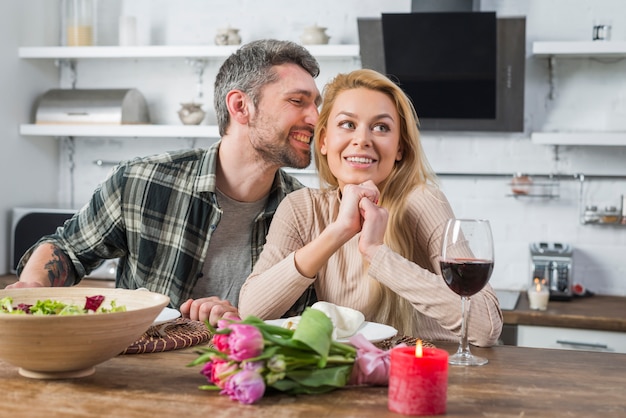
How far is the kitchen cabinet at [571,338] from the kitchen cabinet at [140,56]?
4.92 ft

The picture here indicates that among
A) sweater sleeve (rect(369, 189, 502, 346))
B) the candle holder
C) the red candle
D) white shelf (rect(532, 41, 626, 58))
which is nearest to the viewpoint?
the red candle

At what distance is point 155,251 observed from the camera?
2.34 metres

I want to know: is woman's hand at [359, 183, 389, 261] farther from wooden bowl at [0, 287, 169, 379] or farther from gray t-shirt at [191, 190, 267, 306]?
gray t-shirt at [191, 190, 267, 306]

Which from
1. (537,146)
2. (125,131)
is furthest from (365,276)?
(125,131)

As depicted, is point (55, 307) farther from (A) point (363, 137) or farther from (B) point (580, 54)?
(B) point (580, 54)

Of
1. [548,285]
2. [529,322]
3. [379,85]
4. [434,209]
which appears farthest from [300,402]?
[548,285]

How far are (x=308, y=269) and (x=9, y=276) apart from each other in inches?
109

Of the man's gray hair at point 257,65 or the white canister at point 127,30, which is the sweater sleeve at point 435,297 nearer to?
the man's gray hair at point 257,65

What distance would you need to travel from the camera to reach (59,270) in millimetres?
2232

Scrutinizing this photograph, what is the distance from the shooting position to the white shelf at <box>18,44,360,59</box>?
3.85 m

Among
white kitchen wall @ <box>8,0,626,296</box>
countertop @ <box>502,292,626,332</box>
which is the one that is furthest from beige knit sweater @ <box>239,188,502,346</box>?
white kitchen wall @ <box>8,0,626,296</box>

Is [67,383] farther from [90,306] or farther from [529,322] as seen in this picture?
[529,322]

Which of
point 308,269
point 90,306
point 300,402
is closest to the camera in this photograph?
point 300,402

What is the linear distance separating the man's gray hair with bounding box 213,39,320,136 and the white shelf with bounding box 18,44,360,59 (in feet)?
4.48
